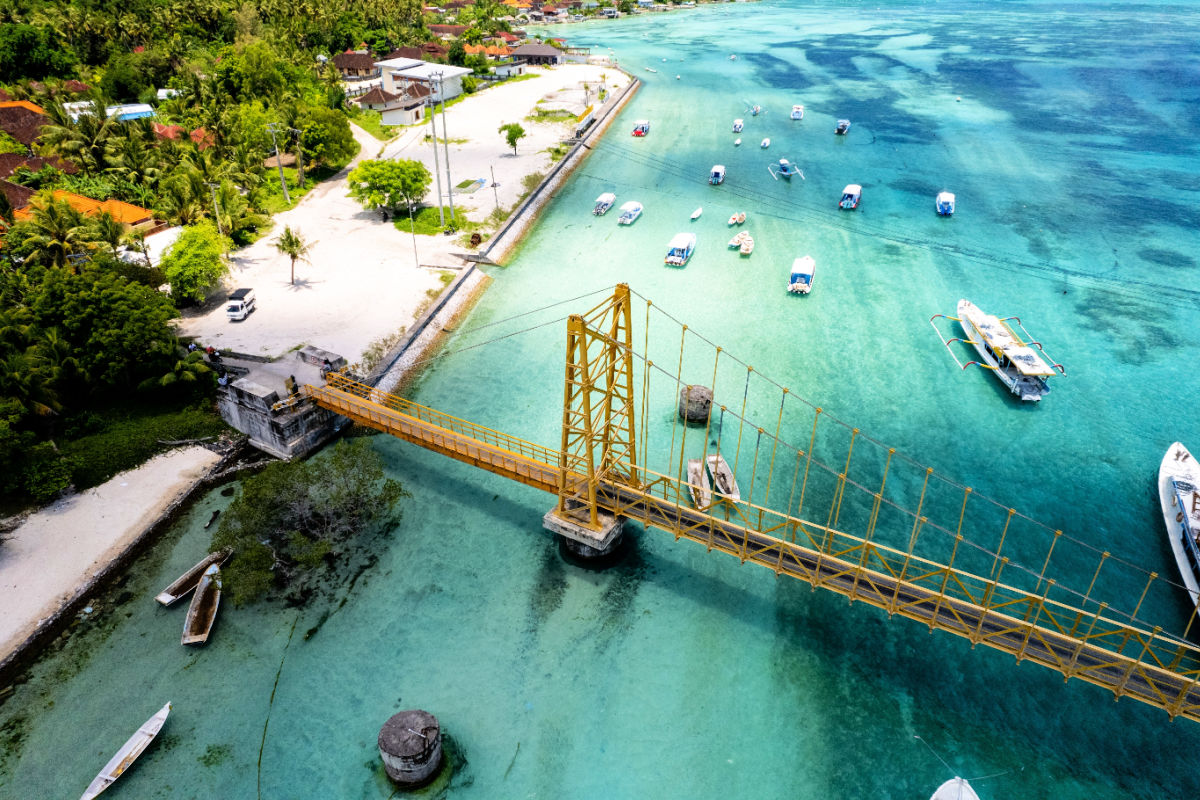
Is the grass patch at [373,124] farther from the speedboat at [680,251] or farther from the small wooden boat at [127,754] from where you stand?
the small wooden boat at [127,754]

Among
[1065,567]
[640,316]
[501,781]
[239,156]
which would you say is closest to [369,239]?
[239,156]

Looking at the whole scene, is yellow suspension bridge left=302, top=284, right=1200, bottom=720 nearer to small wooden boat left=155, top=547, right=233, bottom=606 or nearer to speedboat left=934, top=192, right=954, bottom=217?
small wooden boat left=155, top=547, right=233, bottom=606

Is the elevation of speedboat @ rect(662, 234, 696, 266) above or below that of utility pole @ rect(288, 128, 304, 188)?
below

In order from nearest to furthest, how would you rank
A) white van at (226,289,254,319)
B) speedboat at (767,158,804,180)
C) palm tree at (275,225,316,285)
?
1. white van at (226,289,254,319)
2. palm tree at (275,225,316,285)
3. speedboat at (767,158,804,180)

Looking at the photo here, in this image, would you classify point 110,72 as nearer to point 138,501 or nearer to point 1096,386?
point 138,501

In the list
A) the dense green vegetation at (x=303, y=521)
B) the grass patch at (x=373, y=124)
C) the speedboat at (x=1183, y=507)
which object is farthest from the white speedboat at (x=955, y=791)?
Answer: the grass patch at (x=373, y=124)

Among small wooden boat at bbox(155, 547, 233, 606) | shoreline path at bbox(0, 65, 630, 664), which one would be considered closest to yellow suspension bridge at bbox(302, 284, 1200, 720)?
small wooden boat at bbox(155, 547, 233, 606)
